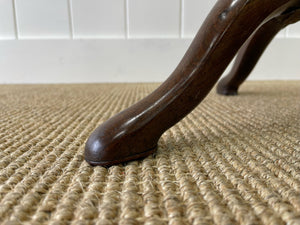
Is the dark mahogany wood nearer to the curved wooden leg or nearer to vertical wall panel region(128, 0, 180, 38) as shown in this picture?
the curved wooden leg

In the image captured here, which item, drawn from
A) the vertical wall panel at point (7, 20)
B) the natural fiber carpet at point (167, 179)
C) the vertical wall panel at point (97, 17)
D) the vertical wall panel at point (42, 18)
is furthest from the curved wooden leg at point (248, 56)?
the vertical wall panel at point (7, 20)

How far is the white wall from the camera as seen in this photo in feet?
4.25

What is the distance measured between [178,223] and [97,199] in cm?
7

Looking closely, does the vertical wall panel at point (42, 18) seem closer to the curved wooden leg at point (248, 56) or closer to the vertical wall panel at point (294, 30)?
the curved wooden leg at point (248, 56)

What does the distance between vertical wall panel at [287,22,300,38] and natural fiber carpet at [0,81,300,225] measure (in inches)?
44.8

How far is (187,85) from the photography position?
0.87 feet

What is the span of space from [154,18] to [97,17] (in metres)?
0.29

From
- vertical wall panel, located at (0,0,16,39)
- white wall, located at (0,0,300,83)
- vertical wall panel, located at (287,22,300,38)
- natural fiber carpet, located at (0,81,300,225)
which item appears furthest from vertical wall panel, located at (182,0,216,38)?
natural fiber carpet, located at (0,81,300,225)

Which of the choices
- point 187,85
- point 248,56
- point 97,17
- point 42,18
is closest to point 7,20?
point 42,18

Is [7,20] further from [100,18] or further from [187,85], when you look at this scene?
[187,85]

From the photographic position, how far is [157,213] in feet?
0.61

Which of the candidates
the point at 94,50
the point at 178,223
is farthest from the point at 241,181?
the point at 94,50

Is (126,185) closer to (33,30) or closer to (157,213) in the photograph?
(157,213)

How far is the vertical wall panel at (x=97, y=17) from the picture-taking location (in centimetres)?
129
